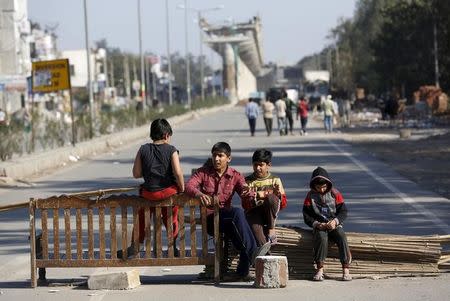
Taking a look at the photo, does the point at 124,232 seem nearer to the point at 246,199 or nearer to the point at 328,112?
the point at 246,199

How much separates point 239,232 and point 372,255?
4.32 ft

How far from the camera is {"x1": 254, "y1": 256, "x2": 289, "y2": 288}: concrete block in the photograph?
10969 mm

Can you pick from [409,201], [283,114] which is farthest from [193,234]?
[283,114]

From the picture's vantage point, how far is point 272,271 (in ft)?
36.0

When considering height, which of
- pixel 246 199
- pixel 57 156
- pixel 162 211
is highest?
pixel 246 199

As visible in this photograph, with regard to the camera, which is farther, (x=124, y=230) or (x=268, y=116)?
(x=268, y=116)

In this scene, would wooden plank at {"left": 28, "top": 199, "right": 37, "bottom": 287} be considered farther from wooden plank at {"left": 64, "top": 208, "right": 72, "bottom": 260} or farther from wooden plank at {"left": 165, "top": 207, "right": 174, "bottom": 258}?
wooden plank at {"left": 165, "top": 207, "right": 174, "bottom": 258}

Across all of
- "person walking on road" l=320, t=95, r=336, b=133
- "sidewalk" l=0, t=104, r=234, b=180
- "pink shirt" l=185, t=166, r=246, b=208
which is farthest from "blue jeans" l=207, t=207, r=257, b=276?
"person walking on road" l=320, t=95, r=336, b=133

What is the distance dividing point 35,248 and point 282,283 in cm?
237

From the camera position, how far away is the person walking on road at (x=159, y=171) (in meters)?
11.6

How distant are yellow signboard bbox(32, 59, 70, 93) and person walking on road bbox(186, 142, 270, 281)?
2849 centimetres

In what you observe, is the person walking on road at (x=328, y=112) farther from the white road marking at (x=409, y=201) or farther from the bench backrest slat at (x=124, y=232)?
the bench backrest slat at (x=124, y=232)

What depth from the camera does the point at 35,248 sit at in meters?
11.5

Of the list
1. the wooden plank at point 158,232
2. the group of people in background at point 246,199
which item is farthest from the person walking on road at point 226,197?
the wooden plank at point 158,232
